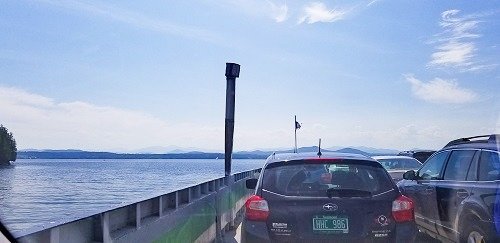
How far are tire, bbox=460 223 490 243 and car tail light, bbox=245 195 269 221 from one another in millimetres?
2453

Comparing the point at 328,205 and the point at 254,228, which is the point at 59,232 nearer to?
the point at 254,228

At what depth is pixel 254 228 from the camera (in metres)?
5.75

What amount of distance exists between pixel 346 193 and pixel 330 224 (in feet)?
1.23

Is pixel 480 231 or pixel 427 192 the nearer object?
pixel 480 231

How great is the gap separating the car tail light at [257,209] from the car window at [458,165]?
9.58 feet

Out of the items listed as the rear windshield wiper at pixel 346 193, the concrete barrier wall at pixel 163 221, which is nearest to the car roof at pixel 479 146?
the rear windshield wiper at pixel 346 193

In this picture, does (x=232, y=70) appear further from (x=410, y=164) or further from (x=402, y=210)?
(x=410, y=164)

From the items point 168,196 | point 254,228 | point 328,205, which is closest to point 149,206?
point 168,196

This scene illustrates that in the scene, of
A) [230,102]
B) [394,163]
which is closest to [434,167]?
[230,102]

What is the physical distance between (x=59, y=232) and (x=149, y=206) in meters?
2.81

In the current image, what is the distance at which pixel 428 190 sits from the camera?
27.9ft

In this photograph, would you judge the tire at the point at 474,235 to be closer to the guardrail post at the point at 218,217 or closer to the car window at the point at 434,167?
the car window at the point at 434,167

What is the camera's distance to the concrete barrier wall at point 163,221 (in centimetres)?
444

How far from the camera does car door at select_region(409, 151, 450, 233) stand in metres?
8.29
